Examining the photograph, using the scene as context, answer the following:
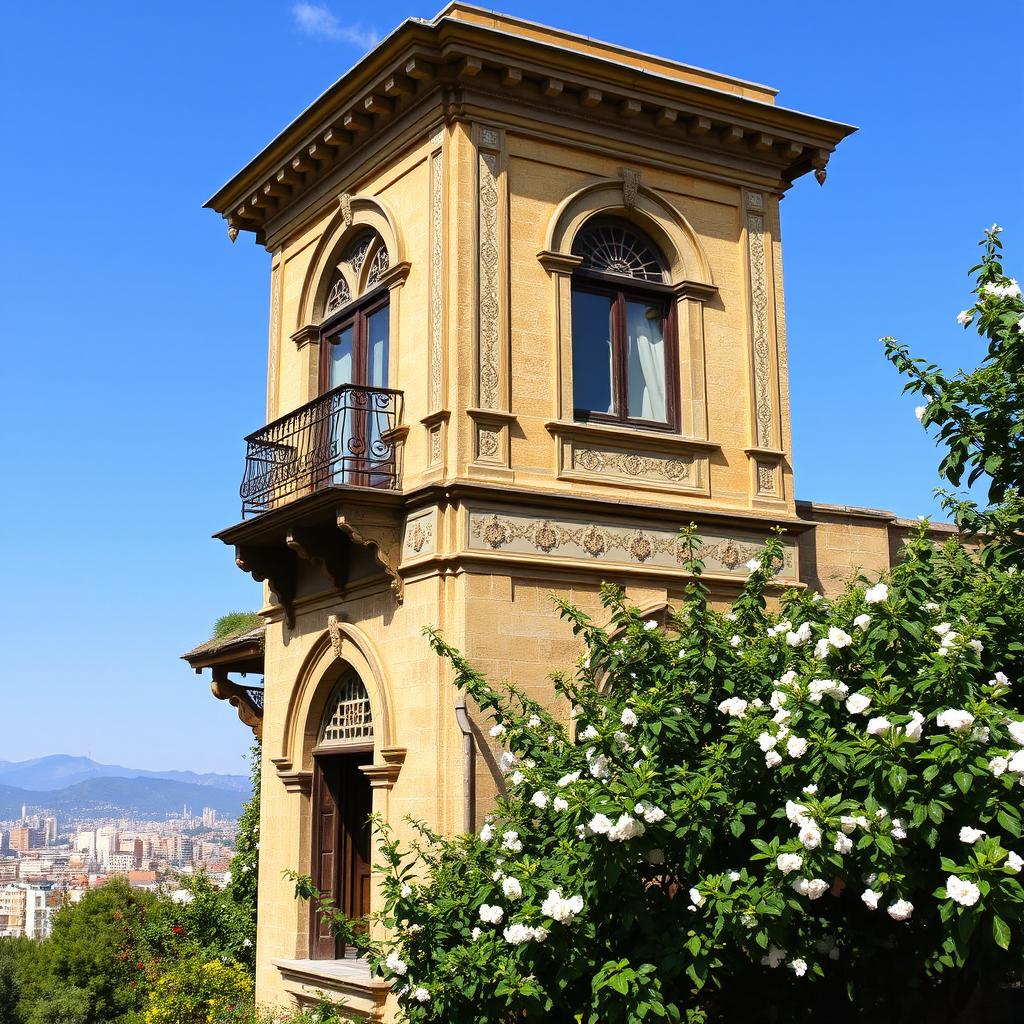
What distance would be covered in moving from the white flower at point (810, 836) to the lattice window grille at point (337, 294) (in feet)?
31.0

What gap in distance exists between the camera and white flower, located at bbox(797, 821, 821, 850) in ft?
23.9

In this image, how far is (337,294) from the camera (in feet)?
50.8

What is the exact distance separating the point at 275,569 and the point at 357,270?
11.3ft

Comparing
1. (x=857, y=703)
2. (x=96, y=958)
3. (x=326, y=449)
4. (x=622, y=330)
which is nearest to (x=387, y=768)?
(x=326, y=449)

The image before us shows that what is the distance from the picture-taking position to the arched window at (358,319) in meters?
14.4

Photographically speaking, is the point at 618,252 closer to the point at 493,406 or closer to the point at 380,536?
the point at 493,406

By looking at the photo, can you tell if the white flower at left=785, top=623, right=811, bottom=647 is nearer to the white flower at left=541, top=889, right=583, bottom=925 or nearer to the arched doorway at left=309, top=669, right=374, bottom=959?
the white flower at left=541, top=889, right=583, bottom=925

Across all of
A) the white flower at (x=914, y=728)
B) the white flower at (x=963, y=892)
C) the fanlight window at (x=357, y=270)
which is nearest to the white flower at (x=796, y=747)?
the white flower at (x=914, y=728)

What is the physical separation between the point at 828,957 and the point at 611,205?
7966mm

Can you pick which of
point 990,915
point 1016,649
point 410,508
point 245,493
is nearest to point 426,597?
point 410,508

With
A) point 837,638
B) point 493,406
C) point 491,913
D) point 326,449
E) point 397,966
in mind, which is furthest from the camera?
point 326,449

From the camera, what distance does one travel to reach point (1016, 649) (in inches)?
339

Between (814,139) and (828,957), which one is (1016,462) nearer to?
(828,957)

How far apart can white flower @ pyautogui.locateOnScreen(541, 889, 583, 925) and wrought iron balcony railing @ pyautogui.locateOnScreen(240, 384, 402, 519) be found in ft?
17.9
